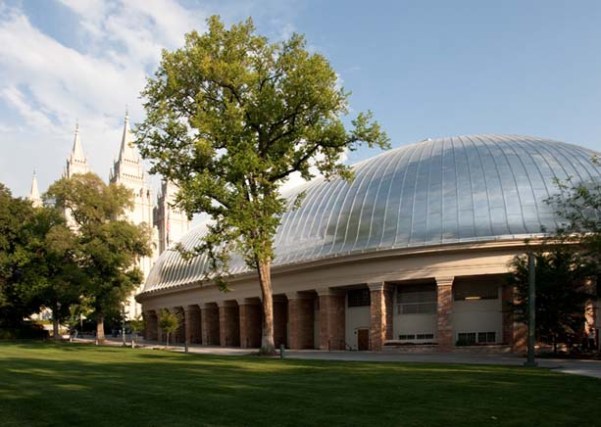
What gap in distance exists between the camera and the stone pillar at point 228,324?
53.9 m

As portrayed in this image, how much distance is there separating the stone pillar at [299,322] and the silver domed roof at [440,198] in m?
2.79

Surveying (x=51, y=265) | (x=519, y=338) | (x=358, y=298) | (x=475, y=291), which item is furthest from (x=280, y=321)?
(x=51, y=265)

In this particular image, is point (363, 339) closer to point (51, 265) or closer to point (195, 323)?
point (195, 323)

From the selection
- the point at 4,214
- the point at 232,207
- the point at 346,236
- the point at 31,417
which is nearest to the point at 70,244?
the point at 4,214

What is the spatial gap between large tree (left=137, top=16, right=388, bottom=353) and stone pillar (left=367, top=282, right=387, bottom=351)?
9.20 m

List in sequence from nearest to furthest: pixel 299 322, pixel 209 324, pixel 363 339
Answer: pixel 363 339 < pixel 299 322 < pixel 209 324

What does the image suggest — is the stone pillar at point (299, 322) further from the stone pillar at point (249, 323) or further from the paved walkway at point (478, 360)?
the paved walkway at point (478, 360)

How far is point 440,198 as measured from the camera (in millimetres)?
38594

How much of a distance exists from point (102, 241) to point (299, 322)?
21.0 m

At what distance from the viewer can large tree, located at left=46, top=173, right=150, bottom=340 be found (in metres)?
54.2

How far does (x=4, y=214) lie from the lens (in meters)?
55.9

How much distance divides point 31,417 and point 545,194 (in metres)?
32.9

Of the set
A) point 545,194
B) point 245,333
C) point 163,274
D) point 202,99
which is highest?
point 202,99

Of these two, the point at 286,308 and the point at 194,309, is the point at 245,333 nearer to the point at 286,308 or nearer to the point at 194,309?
the point at 286,308
